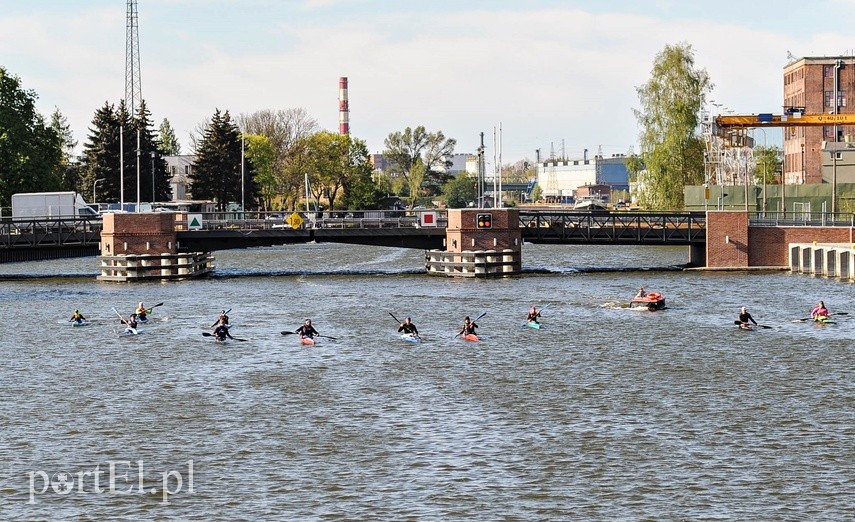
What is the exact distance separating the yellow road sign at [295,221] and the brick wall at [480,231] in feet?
36.9

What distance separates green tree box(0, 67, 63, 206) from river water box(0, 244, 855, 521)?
2032 inches

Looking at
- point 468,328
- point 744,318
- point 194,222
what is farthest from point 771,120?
point 468,328

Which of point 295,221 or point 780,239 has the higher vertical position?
point 295,221

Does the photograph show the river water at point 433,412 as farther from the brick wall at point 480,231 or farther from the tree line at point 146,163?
the tree line at point 146,163

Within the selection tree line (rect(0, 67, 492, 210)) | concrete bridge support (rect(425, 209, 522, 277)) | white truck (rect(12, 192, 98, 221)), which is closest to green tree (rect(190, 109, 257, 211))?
tree line (rect(0, 67, 492, 210))

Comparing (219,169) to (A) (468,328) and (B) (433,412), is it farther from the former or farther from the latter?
(B) (433,412)

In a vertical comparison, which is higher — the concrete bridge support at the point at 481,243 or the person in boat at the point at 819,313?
the concrete bridge support at the point at 481,243

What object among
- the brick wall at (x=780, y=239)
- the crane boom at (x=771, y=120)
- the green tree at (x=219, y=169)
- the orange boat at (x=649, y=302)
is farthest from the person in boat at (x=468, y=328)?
the green tree at (x=219, y=169)

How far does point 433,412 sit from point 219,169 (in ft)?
400

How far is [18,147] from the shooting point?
132 m

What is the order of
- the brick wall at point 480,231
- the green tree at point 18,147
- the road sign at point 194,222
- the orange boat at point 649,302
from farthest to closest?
the green tree at point 18,147
the road sign at point 194,222
the brick wall at point 480,231
the orange boat at point 649,302

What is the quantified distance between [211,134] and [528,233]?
7303cm

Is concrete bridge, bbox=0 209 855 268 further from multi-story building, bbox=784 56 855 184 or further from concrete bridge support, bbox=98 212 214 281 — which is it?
multi-story building, bbox=784 56 855 184

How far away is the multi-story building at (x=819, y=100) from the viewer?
163500mm
